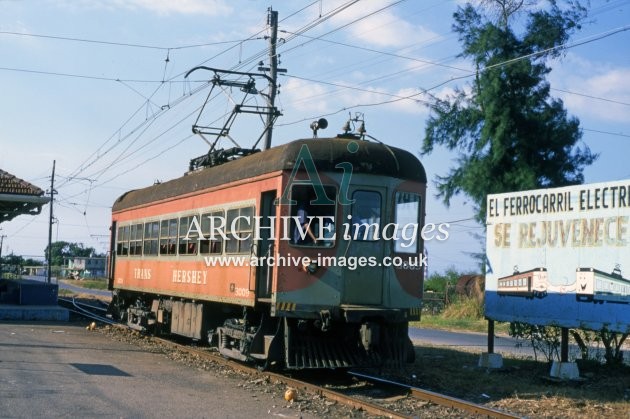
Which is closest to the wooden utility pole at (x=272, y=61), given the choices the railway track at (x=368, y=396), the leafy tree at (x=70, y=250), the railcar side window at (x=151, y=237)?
Result: the railcar side window at (x=151, y=237)

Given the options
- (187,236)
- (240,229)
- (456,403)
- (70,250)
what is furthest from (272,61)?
(70,250)

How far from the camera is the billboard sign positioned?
37.4ft

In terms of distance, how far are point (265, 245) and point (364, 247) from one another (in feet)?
4.77

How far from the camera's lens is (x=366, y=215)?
39.1ft

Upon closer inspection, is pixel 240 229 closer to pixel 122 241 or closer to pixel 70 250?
pixel 122 241

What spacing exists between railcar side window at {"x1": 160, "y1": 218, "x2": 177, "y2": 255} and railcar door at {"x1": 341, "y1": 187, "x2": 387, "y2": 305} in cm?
522

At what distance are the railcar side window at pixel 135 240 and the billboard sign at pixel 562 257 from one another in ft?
27.7

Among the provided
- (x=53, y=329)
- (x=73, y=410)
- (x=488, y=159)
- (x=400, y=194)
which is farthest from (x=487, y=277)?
(x=488, y=159)

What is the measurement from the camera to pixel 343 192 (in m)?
11.8

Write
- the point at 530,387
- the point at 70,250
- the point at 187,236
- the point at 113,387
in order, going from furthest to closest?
1. the point at 70,250
2. the point at 187,236
3. the point at 530,387
4. the point at 113,387

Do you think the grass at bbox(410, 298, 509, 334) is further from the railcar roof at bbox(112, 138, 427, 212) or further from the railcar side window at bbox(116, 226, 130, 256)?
the railcar roof at bbox(112, 138, 427, 212)

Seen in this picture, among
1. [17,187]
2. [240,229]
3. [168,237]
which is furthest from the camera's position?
[17,187]

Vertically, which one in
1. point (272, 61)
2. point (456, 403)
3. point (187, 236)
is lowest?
point (456, 403)

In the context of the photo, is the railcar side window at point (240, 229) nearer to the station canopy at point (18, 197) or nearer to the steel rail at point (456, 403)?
the steel rail at point (456, 403)
